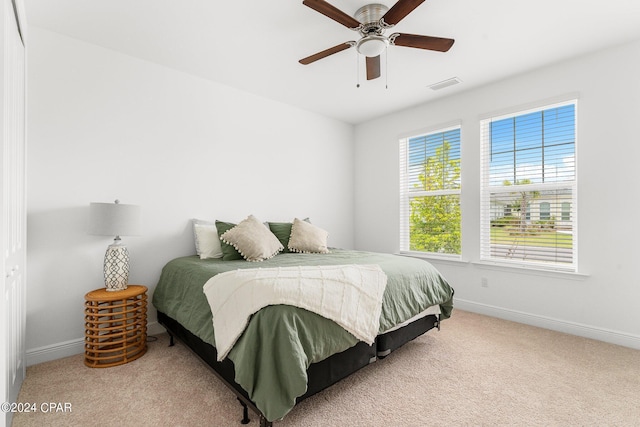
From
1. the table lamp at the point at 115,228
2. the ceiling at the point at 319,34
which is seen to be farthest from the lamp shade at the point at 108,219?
the ceiling at the point at 319,34

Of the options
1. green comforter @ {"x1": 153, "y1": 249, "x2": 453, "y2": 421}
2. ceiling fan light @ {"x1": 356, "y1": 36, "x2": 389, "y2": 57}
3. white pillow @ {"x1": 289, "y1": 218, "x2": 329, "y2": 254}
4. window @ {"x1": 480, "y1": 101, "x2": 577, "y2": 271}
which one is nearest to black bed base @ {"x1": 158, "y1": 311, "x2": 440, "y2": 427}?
green comforter @ {"x1": 153, "y1": 249, "x2": 453, "y2": 421}

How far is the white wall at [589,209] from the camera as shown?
262 centimetres

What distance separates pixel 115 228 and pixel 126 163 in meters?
0.76

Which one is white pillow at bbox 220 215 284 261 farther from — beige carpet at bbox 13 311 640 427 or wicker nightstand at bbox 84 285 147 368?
beige carpet at bbox 13 311 640 427

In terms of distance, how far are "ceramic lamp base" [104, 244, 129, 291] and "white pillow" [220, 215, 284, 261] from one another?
31.6 inches

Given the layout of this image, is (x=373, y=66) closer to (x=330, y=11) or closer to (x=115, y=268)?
(x=330, y=11)

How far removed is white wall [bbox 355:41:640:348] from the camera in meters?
2.62

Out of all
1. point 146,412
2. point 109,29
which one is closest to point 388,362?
point 146,412

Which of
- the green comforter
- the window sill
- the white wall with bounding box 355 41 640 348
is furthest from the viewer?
the window sill

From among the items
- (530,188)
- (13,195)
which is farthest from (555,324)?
(13,195)

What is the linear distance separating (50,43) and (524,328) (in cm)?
498

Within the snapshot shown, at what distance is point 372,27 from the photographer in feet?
6.87

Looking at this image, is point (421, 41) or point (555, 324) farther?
point (555, 324)

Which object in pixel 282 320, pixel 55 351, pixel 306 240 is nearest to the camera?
pixel 282 320
